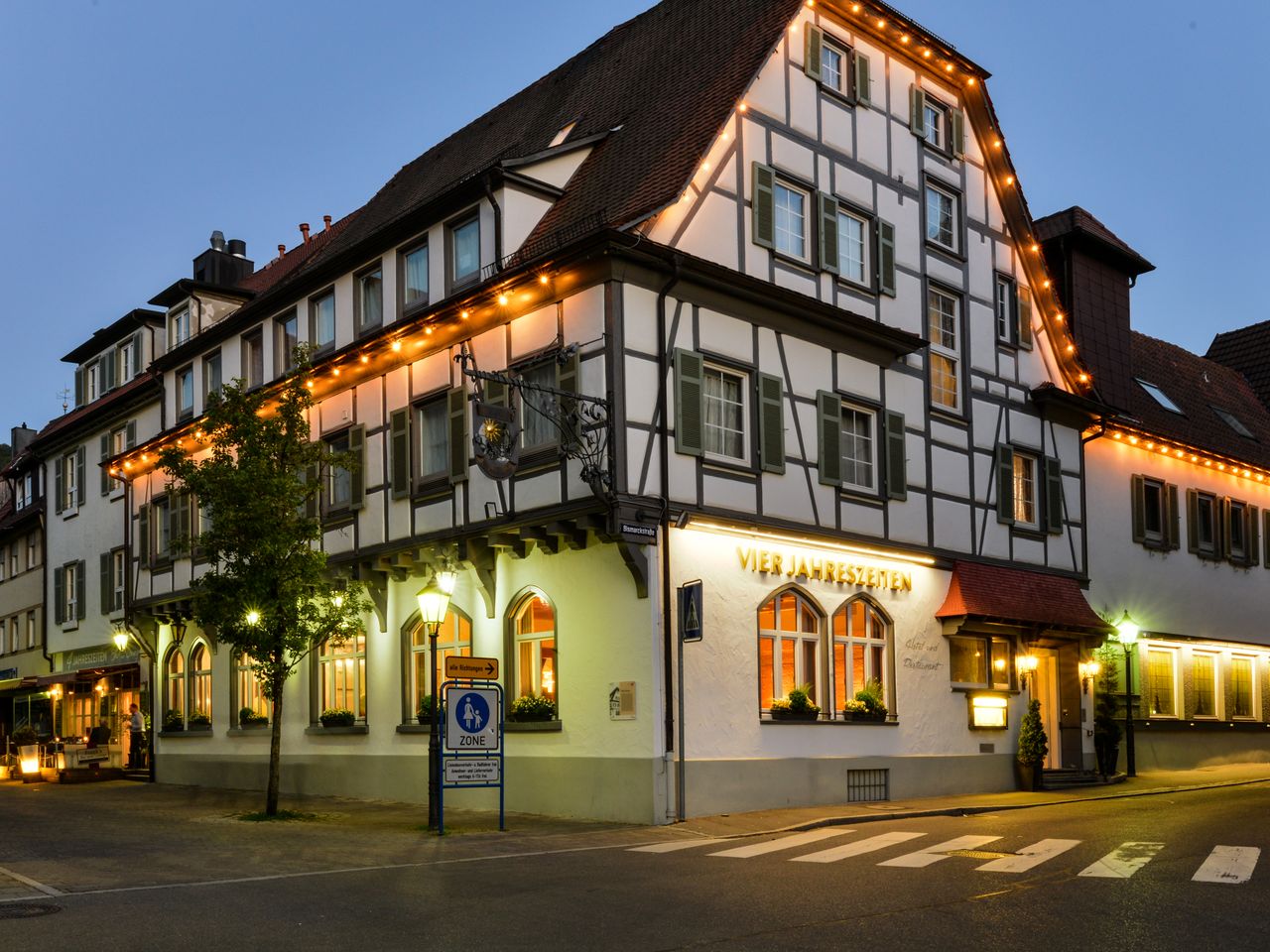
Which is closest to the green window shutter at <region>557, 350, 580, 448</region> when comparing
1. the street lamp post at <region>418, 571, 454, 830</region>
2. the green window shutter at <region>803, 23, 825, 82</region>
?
the street lamp post at <region>418, 571, 454, 830</region>

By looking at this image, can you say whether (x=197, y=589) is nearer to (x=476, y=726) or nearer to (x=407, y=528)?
(x=407, y=528)

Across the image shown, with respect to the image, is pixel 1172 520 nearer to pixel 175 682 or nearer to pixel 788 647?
pixel 788 647

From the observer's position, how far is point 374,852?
1666 centimetres

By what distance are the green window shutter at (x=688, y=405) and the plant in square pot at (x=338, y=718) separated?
9.31 metres

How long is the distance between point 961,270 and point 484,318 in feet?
32.2

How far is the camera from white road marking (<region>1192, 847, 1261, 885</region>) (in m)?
12.6

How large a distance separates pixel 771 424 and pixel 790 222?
3.63m

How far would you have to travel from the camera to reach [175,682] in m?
34.0

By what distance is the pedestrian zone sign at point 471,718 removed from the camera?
730 inches

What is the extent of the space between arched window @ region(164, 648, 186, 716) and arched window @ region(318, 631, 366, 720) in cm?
A: 750

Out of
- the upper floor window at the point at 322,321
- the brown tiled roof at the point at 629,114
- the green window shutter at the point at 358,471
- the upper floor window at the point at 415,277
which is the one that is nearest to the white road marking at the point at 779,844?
the brown tiled roof at the point at 629,114

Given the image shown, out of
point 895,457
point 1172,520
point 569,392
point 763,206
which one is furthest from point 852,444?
point 1172,520

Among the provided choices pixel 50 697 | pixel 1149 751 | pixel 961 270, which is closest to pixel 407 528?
pixel 961 270

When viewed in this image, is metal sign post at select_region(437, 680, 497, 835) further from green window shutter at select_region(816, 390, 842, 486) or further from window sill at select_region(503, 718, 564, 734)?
green window shutter at select_region(816, 390, 842, 486)
